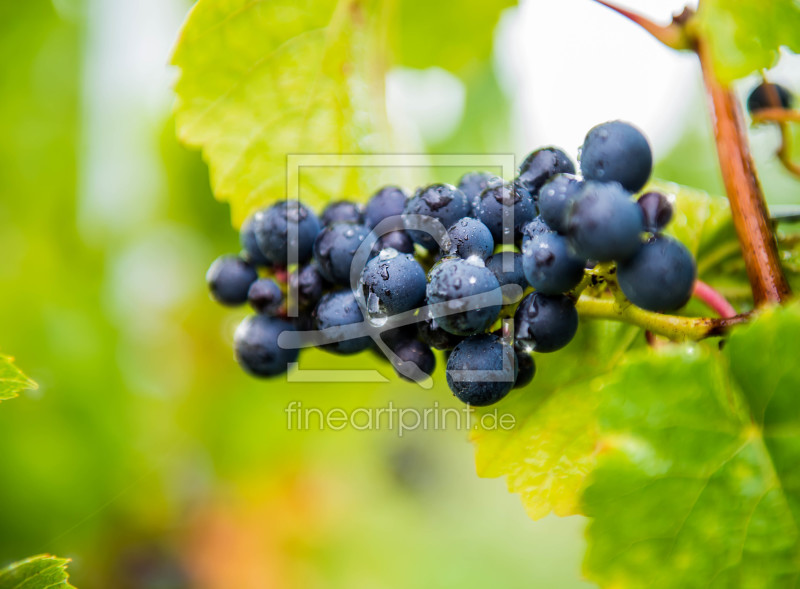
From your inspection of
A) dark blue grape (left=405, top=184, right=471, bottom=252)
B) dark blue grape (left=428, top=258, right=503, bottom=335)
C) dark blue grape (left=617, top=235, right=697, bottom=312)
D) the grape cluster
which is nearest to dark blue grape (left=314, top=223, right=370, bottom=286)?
the grape cluster

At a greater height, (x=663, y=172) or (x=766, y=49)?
(x=766, y=49)

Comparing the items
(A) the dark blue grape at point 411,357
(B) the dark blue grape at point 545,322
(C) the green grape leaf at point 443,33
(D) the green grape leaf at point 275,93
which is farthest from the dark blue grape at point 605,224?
(C) the green grape leaf at point 443,33

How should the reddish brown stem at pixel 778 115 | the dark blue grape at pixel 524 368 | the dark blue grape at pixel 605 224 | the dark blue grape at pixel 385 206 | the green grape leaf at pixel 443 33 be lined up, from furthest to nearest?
the green grape leaf at pixel 443 33 < the reddish brown stem at pixel 778 115 < the dark blue grape at pixel 385 206 < the dark blue grape at pixel 524 368 < the dark blue grape at pixel 605 224

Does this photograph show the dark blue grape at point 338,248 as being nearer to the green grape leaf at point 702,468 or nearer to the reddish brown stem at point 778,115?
the green grape leaf at point 702,468

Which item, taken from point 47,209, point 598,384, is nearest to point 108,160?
point 47,209

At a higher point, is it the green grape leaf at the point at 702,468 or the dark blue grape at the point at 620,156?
the dark blue grape at the point at 620,156

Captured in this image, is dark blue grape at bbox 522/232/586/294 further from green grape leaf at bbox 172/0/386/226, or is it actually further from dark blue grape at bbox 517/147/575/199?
green grape leaf at bbox 172/0/386/226

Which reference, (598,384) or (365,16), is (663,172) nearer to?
(365,16)
